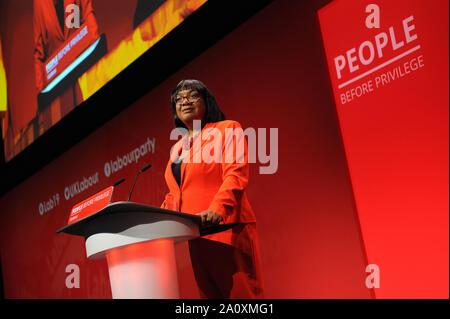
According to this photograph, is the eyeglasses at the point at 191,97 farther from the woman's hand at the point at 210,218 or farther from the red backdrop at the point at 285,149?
the red backdrop at the point at 285,149

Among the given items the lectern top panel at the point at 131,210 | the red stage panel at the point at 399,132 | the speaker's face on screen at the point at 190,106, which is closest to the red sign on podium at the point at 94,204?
the lectern top panel at the point at 131,210

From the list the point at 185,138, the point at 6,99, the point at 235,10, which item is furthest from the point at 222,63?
the point at 6,99

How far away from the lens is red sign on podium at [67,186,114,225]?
191cm

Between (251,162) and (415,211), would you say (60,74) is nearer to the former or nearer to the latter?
(251,162)

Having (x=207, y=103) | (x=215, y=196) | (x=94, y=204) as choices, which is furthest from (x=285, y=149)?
(x=94, y=204)

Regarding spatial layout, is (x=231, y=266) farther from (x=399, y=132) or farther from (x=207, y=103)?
(x=399, y=132)

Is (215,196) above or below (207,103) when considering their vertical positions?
below

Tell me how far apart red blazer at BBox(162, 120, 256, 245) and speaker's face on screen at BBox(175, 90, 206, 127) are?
0.10m

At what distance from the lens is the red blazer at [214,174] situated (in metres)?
2.05

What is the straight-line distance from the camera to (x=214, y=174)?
2137 millimetres

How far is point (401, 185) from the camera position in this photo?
7.09ft

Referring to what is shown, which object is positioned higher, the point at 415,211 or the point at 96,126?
the point at 96,126

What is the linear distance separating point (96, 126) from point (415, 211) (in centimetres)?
332

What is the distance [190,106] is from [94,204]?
0.61m
